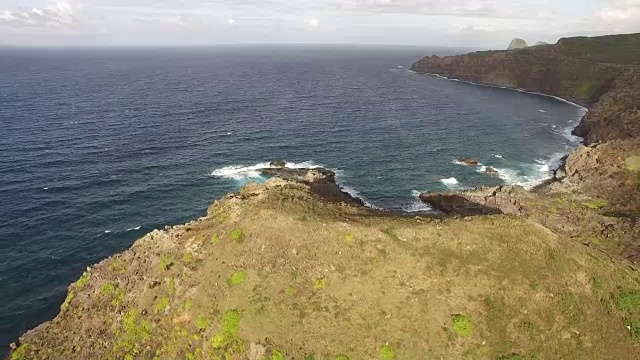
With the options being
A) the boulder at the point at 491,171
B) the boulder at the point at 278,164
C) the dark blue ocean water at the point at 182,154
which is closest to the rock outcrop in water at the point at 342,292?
the dark blue ocean water at the point at 182,154

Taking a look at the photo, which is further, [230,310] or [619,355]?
[230,310]

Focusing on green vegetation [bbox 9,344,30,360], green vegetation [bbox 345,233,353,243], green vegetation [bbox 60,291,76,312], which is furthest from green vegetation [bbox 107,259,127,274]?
green vegetation [bbox 345,233,353,243]

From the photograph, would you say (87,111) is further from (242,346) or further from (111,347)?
(242,346)

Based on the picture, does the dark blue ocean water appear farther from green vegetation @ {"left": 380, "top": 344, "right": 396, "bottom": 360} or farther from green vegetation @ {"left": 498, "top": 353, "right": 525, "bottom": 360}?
green vegetation @ {"left": 498, "top": 353, "right": 525, "bottom": 360}

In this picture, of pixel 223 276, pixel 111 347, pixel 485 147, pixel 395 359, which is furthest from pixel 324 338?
pixel 485 147

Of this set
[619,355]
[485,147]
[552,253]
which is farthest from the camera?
[485,147]

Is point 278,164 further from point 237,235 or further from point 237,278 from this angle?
point 237,278
